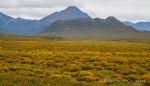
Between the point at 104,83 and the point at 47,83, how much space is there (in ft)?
12.8

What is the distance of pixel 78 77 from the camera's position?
55.3 ft

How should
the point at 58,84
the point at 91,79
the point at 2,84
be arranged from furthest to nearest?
the point at 91,79
the point at 58,84
the point at 2,84

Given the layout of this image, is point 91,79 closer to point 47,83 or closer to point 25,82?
point 47,83

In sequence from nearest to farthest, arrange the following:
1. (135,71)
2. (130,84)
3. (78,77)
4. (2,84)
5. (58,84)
A: (2,84) → (58,84) → (130,84) → (78,77) → (135,71)

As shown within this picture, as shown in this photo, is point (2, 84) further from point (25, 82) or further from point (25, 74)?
A: point (25, 74)

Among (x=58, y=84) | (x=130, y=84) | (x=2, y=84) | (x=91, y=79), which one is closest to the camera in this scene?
(x=2, y=84)

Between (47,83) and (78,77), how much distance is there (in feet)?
12.7

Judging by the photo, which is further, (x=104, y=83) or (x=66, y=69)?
Answer: (x=66, y=69)

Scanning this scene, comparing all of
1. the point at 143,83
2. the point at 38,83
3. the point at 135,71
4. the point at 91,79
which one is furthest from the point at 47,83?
the point at 135,71

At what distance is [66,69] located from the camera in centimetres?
2061

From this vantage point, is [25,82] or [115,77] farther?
[115,77]

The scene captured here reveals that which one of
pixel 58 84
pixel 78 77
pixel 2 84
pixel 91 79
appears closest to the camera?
pixel 2 84

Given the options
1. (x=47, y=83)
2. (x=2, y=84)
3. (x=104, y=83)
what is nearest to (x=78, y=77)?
(x=104, y=83)

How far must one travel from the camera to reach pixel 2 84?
12148mm
